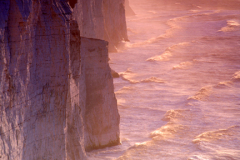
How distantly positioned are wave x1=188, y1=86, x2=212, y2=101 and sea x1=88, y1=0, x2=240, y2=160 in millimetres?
37

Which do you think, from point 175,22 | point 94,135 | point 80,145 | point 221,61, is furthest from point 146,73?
point 175,22

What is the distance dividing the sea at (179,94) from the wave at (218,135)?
0.09 ft

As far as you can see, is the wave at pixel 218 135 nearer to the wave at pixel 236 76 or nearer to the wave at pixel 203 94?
the wave at pixel 203 94

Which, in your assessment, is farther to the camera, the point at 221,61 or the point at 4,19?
the point at 221,61

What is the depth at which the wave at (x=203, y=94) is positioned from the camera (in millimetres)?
12195

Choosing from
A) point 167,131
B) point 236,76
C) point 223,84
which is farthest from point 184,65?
point 167,131

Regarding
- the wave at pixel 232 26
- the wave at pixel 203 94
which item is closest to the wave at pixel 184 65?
the wave at pixel 203 94

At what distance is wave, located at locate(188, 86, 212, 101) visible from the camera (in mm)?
12195

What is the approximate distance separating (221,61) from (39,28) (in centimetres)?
1617

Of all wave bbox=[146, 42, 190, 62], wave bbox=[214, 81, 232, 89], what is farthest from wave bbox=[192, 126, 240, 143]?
wave bbox=[146, 42, 190, 62]

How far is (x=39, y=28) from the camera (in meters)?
4.73

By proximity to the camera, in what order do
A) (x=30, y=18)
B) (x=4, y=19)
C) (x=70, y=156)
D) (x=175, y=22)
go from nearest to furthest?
(x=4, y=19)
(x=30, y=18)
(x=70, y=156)
(x=175, y=22)

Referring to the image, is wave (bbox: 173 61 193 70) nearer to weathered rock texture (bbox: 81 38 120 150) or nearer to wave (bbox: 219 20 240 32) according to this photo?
weathered rock texture (bbox: 81 38 120 150)

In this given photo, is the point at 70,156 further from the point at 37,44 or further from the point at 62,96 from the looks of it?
the point at 37,44
